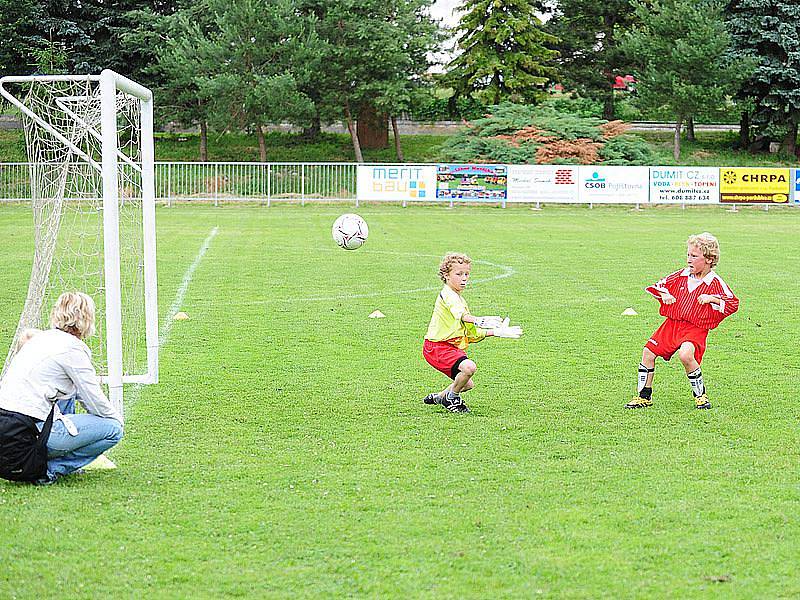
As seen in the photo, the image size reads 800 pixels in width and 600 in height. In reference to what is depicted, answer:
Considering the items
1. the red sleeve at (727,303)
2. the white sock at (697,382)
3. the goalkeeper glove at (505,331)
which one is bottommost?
the white sock at (697,382)

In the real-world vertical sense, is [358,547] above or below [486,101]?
below

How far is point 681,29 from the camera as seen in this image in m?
50.5

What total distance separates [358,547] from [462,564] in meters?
0.49

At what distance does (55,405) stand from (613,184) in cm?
3350

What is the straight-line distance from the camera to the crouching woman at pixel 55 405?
5699mm

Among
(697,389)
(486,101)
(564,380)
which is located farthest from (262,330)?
(486,101)

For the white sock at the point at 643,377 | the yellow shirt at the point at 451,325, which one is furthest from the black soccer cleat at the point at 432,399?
the white sock at the point at 643,377

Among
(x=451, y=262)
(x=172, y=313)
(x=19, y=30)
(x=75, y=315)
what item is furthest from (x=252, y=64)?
(x=75, y=315)

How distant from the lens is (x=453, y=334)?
7.77 metres

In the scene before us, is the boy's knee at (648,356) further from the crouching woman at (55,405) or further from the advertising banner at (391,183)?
the advertising banner at (391,183)

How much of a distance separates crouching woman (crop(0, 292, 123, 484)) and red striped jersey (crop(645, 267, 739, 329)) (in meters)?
3.98

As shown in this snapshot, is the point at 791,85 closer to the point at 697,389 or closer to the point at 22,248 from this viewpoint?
the point at 22,248

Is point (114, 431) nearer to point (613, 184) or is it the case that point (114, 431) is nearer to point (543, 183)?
point (543, 183)

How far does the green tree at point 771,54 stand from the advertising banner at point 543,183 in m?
17.3
